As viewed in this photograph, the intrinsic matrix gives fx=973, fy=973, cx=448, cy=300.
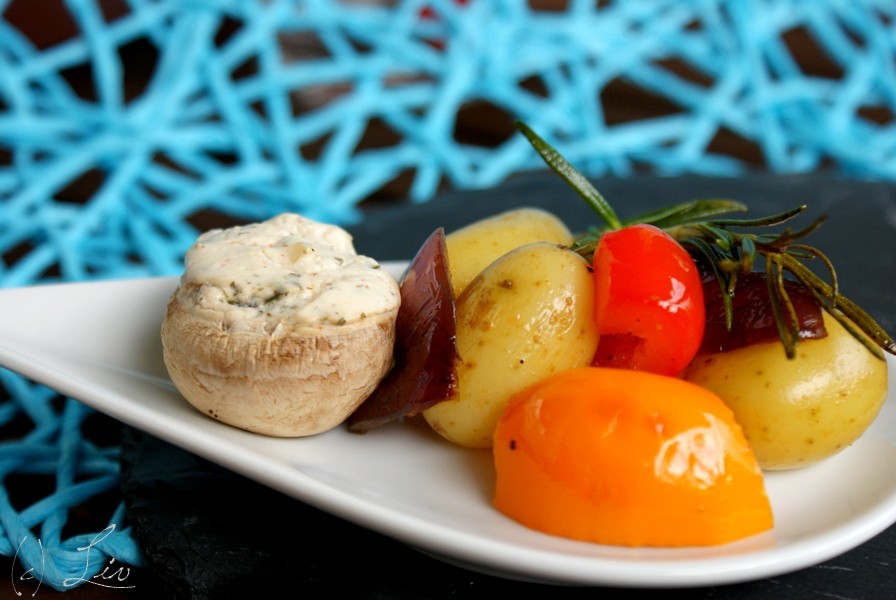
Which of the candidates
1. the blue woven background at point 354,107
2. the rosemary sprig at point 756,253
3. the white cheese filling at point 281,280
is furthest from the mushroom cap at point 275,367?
the blue woven background at point 354,107

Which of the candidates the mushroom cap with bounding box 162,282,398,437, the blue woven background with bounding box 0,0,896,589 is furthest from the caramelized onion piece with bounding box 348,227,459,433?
the blue woven background with bounding box 0,0,896,589

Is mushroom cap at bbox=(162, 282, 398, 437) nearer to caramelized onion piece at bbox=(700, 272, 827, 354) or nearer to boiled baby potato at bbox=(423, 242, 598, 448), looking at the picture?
boiled baby potato at bbox=(423, 242, 598, 448)

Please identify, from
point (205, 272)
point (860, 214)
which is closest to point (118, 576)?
point (205, 272)

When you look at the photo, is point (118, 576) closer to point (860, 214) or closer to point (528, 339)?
point (528, 339)

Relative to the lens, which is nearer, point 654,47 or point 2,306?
point 2,306
